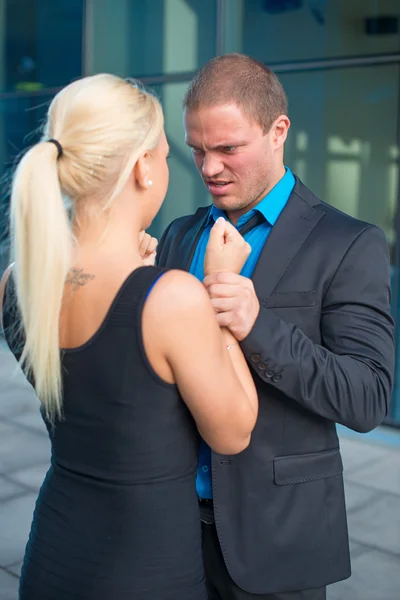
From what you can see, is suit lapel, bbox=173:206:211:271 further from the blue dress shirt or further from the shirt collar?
the shirt collar

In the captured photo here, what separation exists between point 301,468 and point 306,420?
12cm

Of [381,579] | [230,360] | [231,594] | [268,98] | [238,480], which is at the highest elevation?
[268,98]

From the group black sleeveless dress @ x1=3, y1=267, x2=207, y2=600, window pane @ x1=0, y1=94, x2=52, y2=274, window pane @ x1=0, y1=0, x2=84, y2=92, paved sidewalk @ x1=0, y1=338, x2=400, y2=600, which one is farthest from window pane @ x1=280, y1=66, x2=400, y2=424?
black sleeveless dress @ x1=3, y1=267, x2=207, y2=600

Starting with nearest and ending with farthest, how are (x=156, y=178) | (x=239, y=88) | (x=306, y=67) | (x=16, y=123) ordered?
(x=156, y=178) < (x=239, y=88) < (x=306, y=67) < (x=16, y=123)

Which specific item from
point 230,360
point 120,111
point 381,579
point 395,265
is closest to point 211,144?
point 120,111

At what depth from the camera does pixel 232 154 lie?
77.9 inches

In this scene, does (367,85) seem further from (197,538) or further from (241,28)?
(197,538)

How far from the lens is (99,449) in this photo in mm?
1436

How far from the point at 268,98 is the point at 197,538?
115 centimetres

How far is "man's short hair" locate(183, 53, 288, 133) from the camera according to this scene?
6.41ft

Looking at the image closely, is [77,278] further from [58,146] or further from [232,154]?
[232,154]

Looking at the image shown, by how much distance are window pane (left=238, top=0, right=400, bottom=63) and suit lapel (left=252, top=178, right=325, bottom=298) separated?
470 cm

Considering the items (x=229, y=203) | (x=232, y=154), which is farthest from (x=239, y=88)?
(x=229, y=203)

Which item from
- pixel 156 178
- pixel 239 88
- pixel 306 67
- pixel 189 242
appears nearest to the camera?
pixel 156 178
